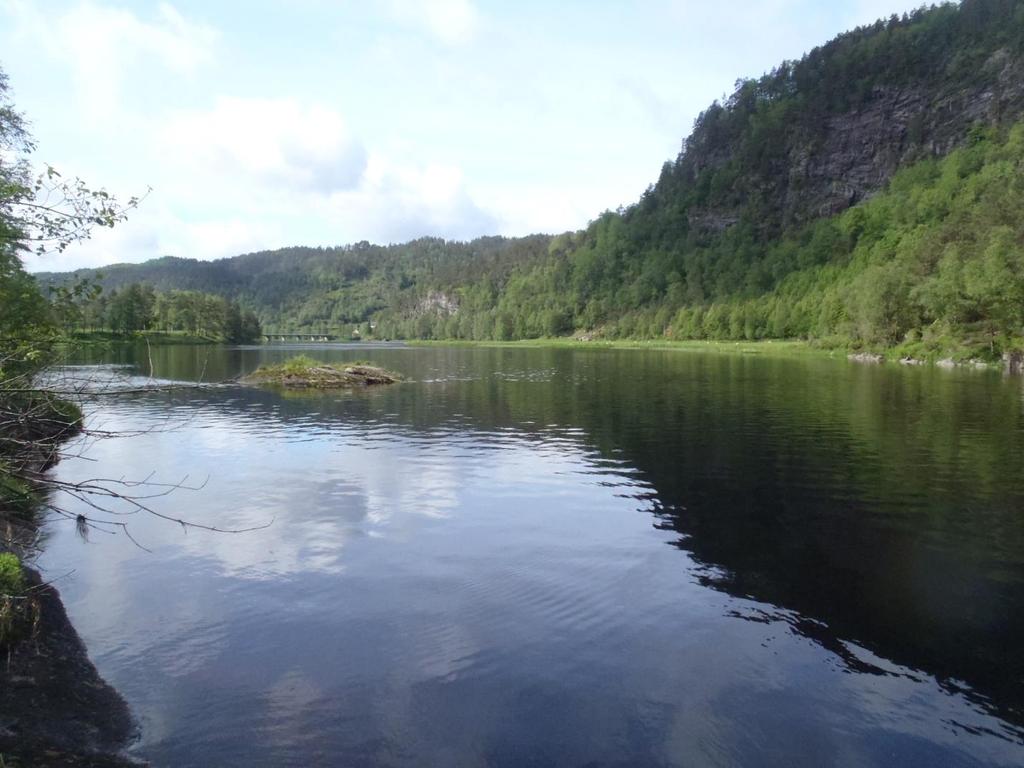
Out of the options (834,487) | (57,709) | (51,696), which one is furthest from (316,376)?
(57,709)

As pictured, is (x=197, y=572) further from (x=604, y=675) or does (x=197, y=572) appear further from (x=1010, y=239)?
(x=1010, y=239)

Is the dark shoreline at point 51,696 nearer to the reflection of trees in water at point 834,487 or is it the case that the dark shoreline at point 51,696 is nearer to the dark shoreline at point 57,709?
the dark shoreline at point 57,709

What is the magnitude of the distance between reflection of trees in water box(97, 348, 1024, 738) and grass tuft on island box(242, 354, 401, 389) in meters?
6.37

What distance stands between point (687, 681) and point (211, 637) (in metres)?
8.60

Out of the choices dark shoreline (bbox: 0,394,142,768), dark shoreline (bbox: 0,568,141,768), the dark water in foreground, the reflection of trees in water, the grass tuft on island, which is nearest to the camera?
dark shoreline (bbox: 0,394,142,768)

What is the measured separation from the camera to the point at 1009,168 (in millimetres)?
142625

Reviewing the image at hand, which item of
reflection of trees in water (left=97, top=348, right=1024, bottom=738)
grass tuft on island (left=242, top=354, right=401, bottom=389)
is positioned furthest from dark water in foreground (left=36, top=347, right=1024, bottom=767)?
Result: grass tuft on island (left=242, top=354, right=401, bottom=389)

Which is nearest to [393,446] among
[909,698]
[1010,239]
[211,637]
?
[211,637]

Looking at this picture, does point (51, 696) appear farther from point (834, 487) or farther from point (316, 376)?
point (316, 376)

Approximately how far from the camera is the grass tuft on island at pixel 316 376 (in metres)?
64.6

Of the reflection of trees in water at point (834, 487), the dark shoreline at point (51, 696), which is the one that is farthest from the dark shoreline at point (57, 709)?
the reflection of trees in water at point (834, 487)

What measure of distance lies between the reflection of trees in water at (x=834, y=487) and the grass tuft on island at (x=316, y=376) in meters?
6.37

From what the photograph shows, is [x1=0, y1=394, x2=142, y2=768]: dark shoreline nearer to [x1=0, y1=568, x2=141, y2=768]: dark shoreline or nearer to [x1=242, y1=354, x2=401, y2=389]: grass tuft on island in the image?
[x1=0, y1=568, x2=141, y2=768]: dark shoreline

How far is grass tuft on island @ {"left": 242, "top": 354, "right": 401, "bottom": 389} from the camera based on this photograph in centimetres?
6462
